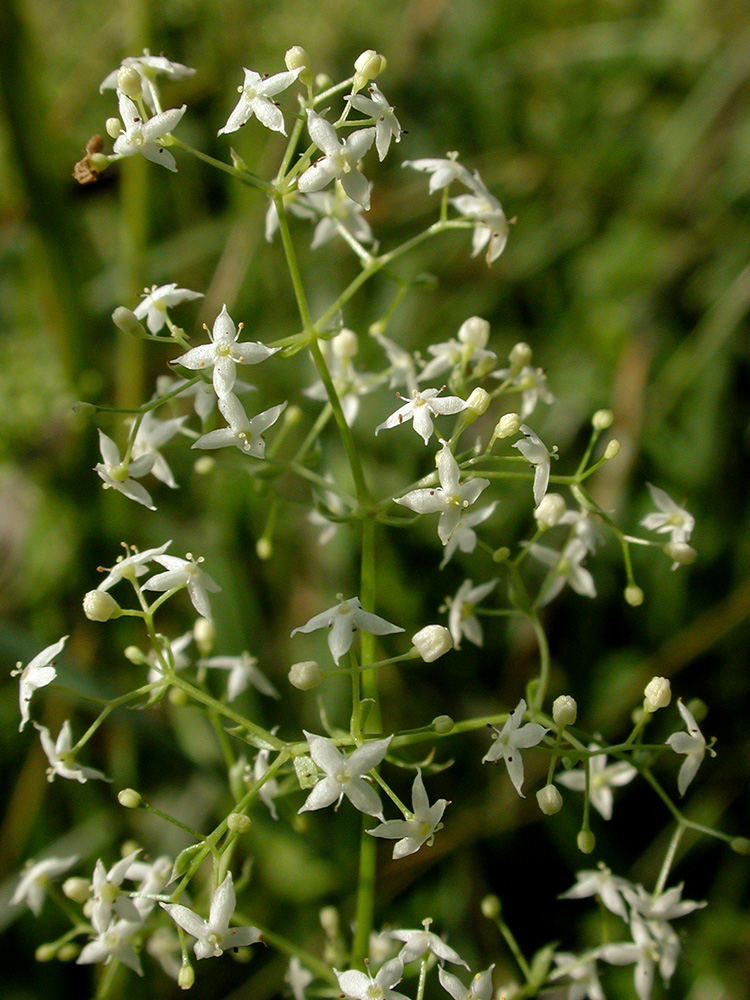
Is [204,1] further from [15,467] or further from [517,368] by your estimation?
[517,368]

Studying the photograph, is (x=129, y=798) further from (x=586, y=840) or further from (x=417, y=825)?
(x=586, y=840)

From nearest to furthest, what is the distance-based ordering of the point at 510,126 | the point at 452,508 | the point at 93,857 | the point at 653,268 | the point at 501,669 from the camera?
the point at 452,508 < the point at 93,857 < the point at 501,669 < the point at 653,268 < the point at 510,126

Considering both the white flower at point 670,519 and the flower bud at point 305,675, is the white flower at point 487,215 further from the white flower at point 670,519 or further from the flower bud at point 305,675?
the flower bud at point 305,675

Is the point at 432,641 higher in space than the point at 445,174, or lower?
lower

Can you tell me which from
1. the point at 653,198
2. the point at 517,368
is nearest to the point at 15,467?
the point at 517,368

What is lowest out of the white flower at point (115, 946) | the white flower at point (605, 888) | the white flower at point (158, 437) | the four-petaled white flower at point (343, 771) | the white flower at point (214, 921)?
the white flower at point (605, 888)

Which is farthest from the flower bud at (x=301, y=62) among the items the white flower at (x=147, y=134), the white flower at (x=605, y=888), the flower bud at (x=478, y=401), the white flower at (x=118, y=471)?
the white flower at (x=605, y=888)

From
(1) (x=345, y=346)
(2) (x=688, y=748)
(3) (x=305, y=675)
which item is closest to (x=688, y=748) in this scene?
(2) (x=688, y=748)
